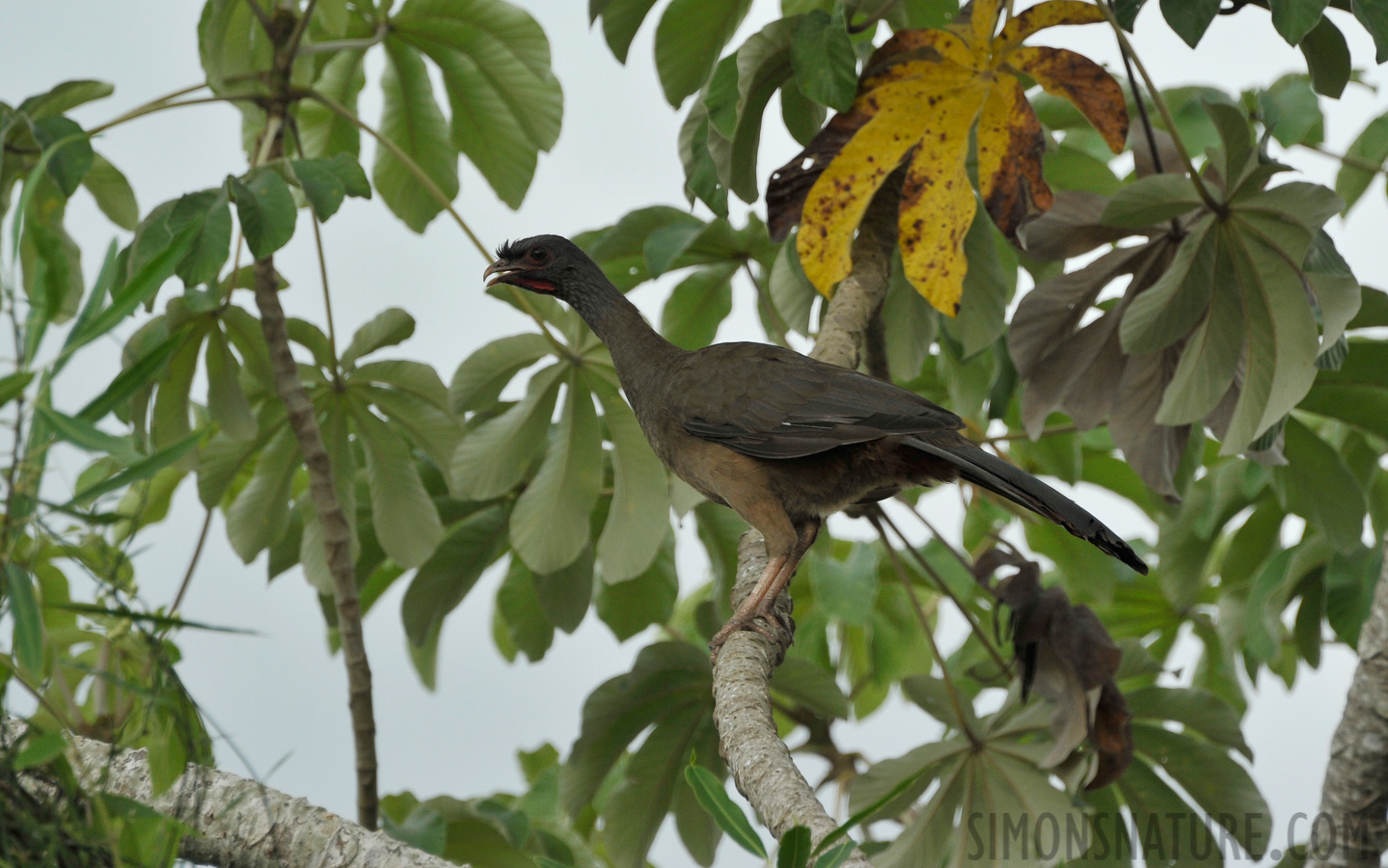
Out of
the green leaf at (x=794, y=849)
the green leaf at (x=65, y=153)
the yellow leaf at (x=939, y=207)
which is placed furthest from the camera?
the yellow leaf at (x=939, y=207)

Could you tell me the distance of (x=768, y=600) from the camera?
2562 millimetres

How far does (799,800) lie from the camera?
1.60 m

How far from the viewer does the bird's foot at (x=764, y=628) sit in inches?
97.3

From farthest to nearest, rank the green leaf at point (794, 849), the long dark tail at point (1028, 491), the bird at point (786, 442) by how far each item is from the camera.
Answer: the bird at point (786, 442) < the long dark tail at point (1028, 491) < the green leaf at point (794, 849)

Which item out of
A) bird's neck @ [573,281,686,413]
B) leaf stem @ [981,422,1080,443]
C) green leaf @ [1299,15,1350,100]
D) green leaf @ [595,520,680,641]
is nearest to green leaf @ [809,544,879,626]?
green leaf @ [595,520,680,641]

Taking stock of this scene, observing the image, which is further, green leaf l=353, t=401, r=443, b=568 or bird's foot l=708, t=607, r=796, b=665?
green leaf l=353, t=401, r=443, b=568

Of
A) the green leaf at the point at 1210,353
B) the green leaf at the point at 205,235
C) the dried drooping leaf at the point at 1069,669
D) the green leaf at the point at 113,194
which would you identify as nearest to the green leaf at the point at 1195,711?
the dried drooping leaf at the point at 1069,669

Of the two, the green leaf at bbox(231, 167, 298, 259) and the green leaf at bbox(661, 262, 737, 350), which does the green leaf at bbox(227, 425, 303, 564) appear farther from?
the green leaf at bbox(661, 262, 737, 350)

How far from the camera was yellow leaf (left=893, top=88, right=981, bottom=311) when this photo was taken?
2734 millimetres

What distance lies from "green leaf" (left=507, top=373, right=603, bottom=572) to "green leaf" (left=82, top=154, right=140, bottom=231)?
1808mm

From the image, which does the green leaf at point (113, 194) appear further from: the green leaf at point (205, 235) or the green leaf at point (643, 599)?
the green leaf at point (643, 599)

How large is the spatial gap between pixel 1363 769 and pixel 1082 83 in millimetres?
1789

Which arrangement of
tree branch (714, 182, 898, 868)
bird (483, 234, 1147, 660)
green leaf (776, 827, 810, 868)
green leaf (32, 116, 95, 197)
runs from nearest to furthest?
green leaf (776, 827, 810, 868) → tree branch (714, 182, 898, 868) → bird (483, 234, 1147, 660) → green leaf (32, 116, 95, 197)

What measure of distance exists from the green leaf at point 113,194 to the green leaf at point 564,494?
1808 mm
